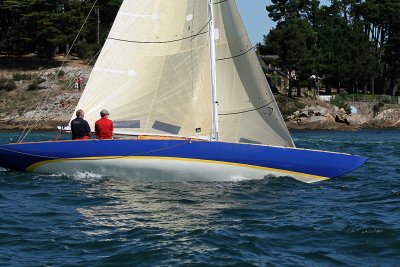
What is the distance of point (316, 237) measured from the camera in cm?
1286

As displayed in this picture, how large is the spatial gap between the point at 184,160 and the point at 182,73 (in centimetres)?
272

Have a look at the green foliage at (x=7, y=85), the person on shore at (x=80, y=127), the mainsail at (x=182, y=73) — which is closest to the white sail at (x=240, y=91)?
the mainsail at (x=182, y=73)

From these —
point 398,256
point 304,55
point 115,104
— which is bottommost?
point 398,256

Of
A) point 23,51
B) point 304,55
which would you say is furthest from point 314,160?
point 23,51

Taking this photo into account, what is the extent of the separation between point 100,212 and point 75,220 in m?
0.96

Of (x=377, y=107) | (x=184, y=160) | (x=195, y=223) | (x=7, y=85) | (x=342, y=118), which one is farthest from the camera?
(x=377, y=107)

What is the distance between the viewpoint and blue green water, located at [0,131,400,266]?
11422 mm

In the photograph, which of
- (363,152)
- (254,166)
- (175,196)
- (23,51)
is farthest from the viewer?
(23,51)

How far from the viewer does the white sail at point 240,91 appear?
20.8 meters

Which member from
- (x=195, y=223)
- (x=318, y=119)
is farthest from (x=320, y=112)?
(x=195, y=223)

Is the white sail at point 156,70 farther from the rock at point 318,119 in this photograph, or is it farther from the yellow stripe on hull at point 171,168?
the rock at point 318,119

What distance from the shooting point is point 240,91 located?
2089 cm

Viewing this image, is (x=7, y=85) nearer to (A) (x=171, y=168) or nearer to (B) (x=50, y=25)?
(B) (x=50, y=25)

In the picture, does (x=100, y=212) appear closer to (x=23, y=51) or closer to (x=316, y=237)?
(x=316, y=237)
